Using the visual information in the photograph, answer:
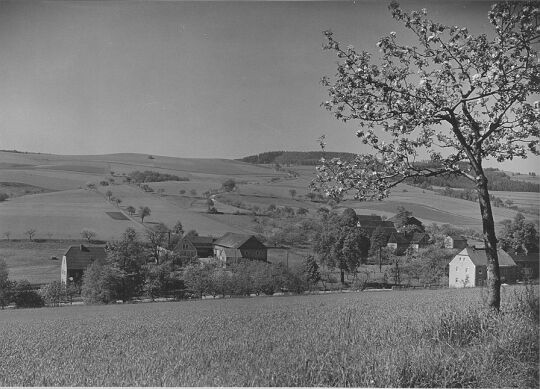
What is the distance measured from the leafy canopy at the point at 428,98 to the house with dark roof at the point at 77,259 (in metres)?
1.92

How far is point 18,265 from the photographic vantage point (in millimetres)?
3953

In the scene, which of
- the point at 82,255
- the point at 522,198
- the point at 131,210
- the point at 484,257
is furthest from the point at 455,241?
the point at 82,255

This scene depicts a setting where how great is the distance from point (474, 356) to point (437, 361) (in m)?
0.29

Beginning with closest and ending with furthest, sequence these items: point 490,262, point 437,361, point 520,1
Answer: point 437,361 < point 520,1 < point 490,262

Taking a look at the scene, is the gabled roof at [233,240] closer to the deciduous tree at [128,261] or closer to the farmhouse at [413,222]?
the deciduous tree at [128,261]

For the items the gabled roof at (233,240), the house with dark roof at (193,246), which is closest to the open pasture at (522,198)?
the gabled roof at (233,240)

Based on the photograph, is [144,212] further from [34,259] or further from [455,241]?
[455,241]

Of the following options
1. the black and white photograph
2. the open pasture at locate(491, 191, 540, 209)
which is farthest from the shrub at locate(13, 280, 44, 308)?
the open pasture at locate(491, 191, 540, 209)

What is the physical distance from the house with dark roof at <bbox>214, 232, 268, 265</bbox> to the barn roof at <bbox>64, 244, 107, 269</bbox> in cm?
98

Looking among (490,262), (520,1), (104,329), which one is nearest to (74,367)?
(104,329)

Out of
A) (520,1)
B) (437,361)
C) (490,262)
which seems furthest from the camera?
(490,262)

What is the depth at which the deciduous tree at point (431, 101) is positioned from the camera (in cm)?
381

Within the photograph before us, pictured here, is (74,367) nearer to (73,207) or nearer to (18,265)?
(18,265)

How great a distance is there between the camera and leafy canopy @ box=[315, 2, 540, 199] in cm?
381
